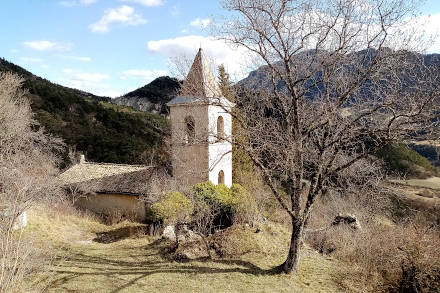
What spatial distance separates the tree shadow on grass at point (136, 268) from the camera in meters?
8.91

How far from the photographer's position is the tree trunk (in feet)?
29.2

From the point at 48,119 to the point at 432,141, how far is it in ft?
141

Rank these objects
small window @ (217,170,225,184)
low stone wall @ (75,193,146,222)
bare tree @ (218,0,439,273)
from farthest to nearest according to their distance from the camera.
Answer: small window @ (217,170,225,184), low stone wall @ (75,193,146,222), bare tree @ (218,0,439,273)

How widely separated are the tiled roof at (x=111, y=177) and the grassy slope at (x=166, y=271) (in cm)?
541

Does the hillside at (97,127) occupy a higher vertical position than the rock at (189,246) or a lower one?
higher

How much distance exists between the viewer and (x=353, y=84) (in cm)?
819

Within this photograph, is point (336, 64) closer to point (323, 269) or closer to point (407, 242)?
A: point (407, 242)

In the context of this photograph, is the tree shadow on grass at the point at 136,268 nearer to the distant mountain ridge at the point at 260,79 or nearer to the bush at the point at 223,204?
the bush at the point at 223,204

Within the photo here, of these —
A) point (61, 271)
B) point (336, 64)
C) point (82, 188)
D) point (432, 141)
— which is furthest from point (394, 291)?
point (82, 188)

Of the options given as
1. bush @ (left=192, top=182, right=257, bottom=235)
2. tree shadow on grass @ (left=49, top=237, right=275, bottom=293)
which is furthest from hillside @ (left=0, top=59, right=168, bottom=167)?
tree shadow on grass @ (left=49, top=237, right=275, bottom=293)

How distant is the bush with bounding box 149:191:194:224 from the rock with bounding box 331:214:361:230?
7.69 m

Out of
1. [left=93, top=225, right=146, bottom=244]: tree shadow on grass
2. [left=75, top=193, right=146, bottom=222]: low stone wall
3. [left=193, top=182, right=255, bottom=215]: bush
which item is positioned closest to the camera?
[left=193, top=182, right=255, bottom=215]: bush

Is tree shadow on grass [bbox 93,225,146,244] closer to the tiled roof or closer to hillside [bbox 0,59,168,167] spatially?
the tiled roof

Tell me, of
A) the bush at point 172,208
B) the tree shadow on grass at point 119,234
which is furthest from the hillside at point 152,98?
the bush at point 172,208
